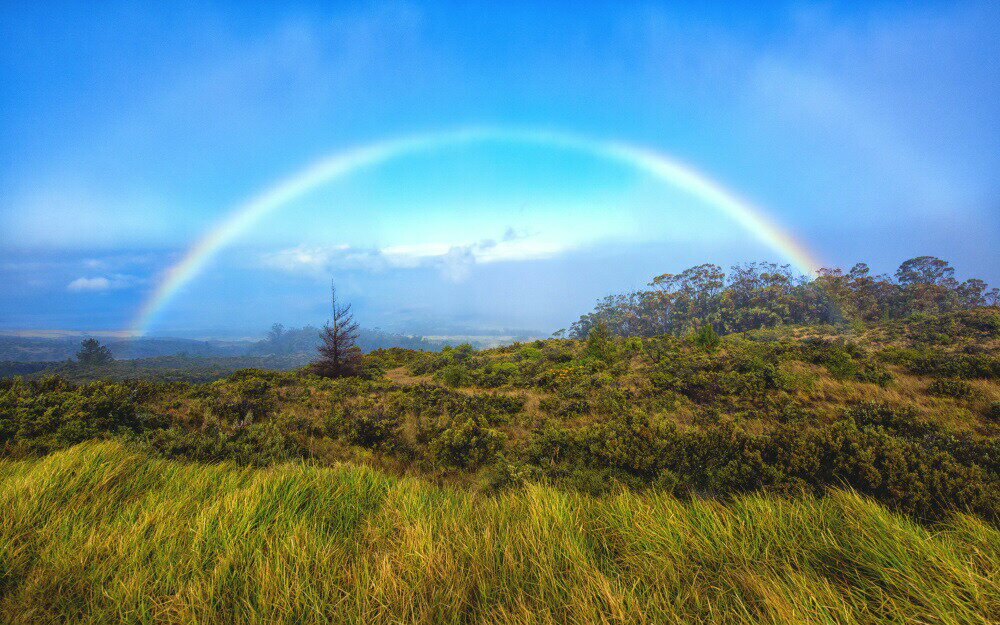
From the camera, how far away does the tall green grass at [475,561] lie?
1798 mm

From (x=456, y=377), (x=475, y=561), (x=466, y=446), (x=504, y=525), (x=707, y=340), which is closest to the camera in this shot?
(x=475, y=561)

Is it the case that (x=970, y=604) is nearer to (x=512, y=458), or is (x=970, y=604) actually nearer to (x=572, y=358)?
(x=512, y=458)

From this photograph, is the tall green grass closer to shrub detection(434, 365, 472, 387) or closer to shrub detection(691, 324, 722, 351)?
shrub detection(434, 365, 472, 387)

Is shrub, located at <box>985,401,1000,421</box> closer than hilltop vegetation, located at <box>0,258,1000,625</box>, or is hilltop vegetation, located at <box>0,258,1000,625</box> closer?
hilltop vegetation, located at <box>0,258,1000,625</box>

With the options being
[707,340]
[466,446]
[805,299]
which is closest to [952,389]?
[707,340]

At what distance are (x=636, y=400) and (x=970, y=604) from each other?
927 centimetres

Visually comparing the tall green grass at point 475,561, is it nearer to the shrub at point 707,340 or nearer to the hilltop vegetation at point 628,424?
the hilltop vegetation at point 628,424

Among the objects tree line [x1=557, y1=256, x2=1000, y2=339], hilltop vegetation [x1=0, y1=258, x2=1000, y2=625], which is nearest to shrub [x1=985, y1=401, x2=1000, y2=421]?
hilltop vegetation [x1=0, y1=258, x2=1000, y2=625]

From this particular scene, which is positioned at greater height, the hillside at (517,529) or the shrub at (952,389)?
the hillside at (517,529)

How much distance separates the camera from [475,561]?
2.22m

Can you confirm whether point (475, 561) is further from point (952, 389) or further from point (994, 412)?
point (952, 389)

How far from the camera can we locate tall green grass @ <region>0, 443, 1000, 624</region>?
1798 millimetres

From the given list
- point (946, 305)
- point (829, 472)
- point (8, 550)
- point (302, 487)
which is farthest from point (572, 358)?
point (946, 305)

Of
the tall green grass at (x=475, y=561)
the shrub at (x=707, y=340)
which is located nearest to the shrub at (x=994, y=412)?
the tall green grass at (x=475, y=561)
